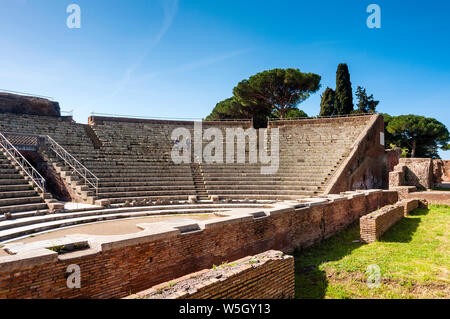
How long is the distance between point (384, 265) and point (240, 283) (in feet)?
11.6

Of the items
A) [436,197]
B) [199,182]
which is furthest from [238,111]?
[436,197]

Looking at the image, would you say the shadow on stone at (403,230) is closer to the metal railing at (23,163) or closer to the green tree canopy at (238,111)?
the metal railing at (23,163)

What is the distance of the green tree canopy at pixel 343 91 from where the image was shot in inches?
1307

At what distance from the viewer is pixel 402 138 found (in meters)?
33.4

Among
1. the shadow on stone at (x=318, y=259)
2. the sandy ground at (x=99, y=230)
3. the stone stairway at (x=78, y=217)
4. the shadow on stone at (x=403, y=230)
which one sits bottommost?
the shadow on stone at (x=318, y=259)

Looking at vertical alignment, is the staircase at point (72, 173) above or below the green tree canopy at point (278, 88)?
below

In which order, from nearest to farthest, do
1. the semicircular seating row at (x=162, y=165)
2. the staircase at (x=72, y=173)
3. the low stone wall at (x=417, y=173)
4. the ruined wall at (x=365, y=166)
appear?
the staircase at (x=72, y=173)
the semicircular seating row at (x=162, y=165)
the ruined wall at (x=365, y=166)
the low stone wall at (x=417, y=173)

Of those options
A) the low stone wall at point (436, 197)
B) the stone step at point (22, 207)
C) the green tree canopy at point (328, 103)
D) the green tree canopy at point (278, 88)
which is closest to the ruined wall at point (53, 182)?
the stone step at point (22, 207)

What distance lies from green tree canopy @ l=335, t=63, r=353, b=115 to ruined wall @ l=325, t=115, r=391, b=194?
1391cm

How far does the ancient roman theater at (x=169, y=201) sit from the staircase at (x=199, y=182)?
0.32ft

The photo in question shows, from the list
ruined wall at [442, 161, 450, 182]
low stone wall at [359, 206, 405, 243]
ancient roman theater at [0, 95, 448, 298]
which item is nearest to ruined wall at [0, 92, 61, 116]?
ancient roman theater at [0, 95, 448, 298]

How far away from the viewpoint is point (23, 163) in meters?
12.4

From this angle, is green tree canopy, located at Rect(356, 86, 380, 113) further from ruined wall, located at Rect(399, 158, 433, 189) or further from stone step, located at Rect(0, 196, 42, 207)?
stone step, located at Rect(0, 196, 42, 207)
